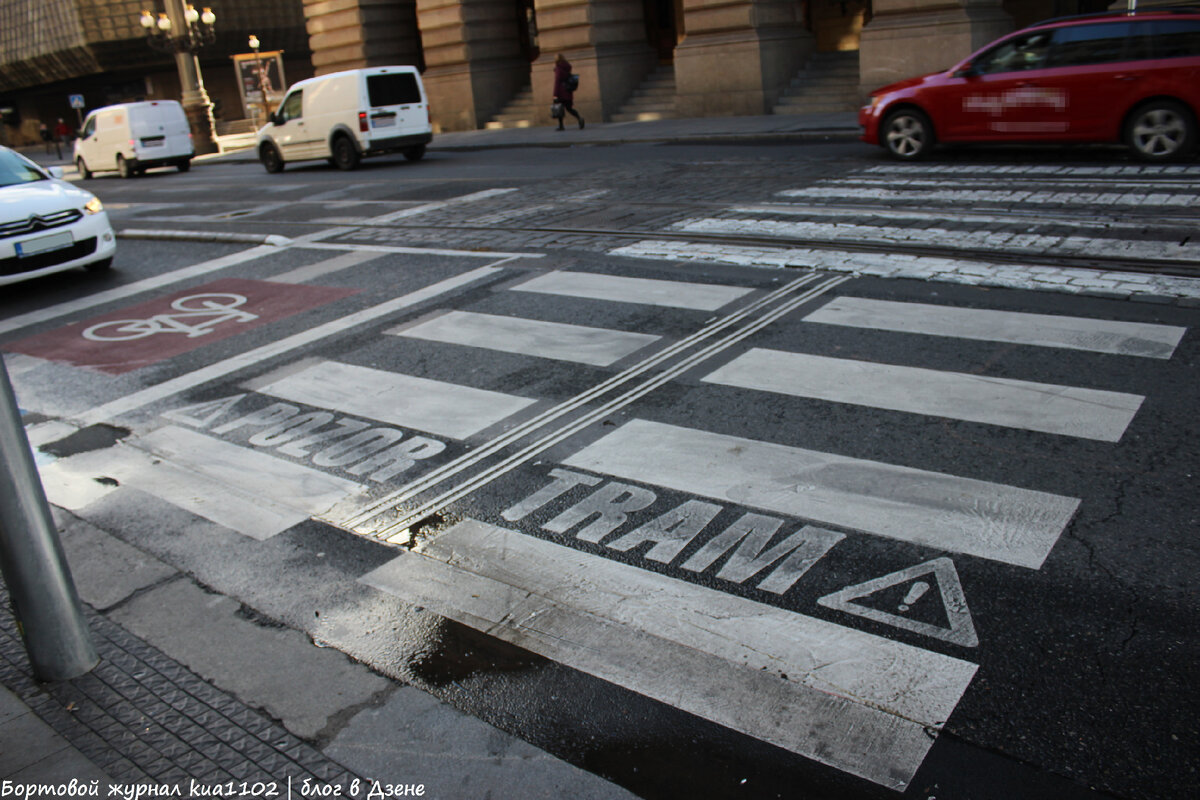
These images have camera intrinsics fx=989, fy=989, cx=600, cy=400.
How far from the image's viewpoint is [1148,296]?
7.15 m

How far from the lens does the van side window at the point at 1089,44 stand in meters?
12.2

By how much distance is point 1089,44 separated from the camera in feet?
40.7

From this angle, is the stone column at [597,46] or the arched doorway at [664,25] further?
the arched doorway at [664,25]

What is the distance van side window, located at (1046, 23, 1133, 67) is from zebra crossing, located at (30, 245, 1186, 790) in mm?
6925

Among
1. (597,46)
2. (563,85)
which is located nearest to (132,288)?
(563,85)

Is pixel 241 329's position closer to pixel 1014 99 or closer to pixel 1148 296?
pixel 1148 296

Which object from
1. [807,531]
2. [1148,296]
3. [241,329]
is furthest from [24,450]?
[1148,296]

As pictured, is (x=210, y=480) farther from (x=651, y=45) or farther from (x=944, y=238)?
(x=651, y=45)

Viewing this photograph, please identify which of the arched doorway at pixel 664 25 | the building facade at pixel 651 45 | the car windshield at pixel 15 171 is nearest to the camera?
the car windshield at pixel 15 171

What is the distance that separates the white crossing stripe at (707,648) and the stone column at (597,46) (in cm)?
2377

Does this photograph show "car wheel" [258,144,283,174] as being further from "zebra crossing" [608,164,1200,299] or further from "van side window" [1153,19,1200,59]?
"van side window" [1153,19,1200,59]

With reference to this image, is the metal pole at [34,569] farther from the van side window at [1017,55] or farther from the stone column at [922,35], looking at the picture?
the stone column at [922,35]

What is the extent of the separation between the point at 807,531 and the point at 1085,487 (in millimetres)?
1339

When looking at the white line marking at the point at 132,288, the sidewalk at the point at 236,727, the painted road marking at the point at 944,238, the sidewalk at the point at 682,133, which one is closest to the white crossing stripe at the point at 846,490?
the sidewalk at the point at 236,727
